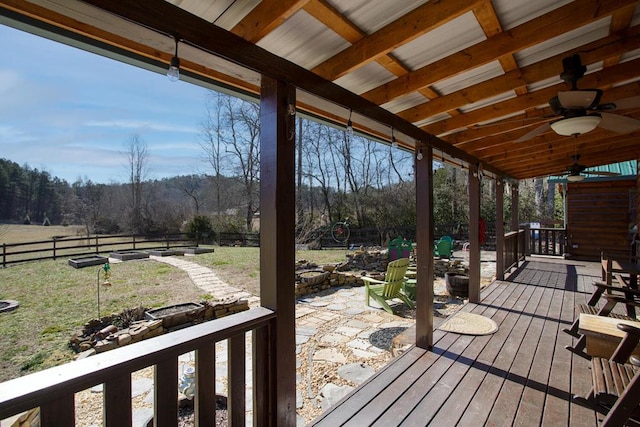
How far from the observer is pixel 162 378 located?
1.21 m

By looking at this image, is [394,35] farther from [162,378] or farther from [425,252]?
[425,252]

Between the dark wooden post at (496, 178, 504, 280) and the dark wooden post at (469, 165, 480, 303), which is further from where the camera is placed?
the dark wooden post at (496, 178, 504, 280)

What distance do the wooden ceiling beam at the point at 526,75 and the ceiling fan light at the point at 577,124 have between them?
34 cm

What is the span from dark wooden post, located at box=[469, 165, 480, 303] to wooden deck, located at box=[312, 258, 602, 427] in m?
0.60

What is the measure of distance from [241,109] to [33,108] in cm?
867

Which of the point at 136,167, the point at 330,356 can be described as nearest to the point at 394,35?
the point at 330,356

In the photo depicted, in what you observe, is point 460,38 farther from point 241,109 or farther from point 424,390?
point 241,109

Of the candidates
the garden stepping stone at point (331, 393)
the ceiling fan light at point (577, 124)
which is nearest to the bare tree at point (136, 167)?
the garden stepping stone at point (331, 393)

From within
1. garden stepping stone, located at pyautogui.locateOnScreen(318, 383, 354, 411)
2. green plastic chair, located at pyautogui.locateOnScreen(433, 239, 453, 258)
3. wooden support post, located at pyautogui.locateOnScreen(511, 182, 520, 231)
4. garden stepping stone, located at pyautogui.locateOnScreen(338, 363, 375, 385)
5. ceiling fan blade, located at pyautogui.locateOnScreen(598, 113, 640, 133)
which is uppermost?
ceiling fan blade, located at pyautogui.locateOnScreen(598, 113, 640, 133)

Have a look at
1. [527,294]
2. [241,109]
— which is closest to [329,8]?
[527,294]

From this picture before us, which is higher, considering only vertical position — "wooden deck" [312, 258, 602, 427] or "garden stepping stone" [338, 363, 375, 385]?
"wooden deck" [312, 258, 602, 427]

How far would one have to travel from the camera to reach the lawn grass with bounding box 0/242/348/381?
4609 millimetres

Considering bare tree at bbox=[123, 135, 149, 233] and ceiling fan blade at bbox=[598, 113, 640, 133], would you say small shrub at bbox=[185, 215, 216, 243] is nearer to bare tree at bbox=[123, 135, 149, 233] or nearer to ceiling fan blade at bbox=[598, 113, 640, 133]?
bare tree at bbox=[123, 135, 149, 233]

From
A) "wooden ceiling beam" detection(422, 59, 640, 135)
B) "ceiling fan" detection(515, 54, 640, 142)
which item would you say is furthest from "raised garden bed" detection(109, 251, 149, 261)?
"ceiling fan" detection(515, 54, 640, 142)
